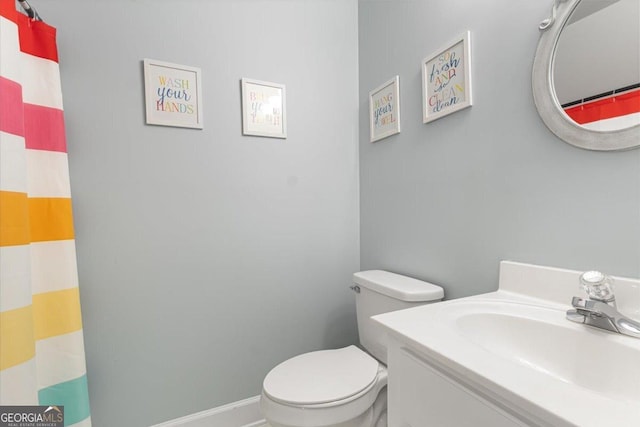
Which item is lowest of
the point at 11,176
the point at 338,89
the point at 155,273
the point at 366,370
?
the point at 366,370

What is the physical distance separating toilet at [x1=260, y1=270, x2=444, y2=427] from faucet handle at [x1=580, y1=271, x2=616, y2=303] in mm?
489

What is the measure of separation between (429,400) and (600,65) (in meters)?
0.92

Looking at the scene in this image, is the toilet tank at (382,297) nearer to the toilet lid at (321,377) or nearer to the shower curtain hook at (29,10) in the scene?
the toilet lid at (321,377)

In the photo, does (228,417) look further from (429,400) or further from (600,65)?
(600,65)

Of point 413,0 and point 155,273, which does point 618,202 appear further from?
point 155,273

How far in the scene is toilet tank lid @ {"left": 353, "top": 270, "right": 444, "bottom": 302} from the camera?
3.55 ft

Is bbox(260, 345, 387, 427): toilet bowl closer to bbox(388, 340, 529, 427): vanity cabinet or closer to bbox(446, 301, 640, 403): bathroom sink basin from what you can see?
bbox(388, 340, 529, 427): vanity cabinet

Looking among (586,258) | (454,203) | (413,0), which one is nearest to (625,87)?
(586,258)

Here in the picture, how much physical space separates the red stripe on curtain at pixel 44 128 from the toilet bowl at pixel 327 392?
3.63ft

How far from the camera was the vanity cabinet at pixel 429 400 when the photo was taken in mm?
500

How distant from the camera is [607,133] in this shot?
69 centimetres

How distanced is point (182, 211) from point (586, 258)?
141cm
